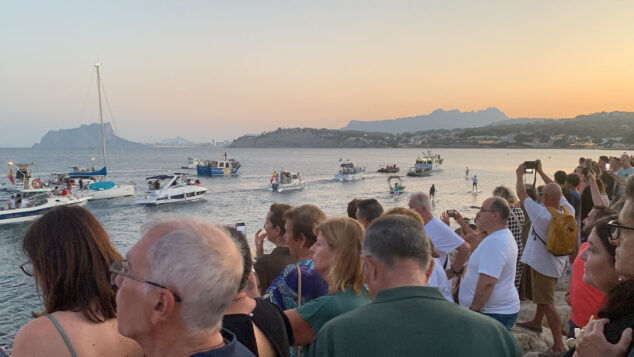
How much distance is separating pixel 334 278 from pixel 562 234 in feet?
11.9

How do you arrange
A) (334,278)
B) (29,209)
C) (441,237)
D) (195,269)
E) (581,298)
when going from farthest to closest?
(29,209)
(441,237)
(581,298)
(334,278)
(195,269)

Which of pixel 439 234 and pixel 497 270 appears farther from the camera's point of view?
pixel 439 234

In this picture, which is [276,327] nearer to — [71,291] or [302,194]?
[71,291]

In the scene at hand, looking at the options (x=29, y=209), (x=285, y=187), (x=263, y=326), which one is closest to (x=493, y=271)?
(x=263, y=326)

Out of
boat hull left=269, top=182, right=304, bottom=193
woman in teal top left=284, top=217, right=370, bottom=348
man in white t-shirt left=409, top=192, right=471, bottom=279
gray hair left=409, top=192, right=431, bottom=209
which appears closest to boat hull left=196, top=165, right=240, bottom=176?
boat hull left=269, top=182, right=304, bottom=193

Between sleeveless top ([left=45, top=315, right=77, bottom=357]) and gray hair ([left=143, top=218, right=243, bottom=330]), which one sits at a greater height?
gray hair ([left=143, top=218, right=243, bottom=330])

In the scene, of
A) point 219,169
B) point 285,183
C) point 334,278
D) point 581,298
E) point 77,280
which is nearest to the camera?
point 77,280

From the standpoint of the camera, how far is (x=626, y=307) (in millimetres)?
1830

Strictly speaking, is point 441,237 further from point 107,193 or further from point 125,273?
point 107,193

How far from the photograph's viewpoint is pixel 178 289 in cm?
143

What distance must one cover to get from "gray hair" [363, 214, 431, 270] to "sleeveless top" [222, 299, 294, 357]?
59 cm

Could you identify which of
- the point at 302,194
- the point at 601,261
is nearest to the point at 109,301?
the point at 601,261

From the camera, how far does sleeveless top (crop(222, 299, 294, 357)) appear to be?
1863mm

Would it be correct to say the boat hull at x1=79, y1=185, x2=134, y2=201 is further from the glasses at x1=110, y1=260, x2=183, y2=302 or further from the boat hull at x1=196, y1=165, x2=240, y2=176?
the glasses at x1=110, y1=260, x2=183, y2=302
